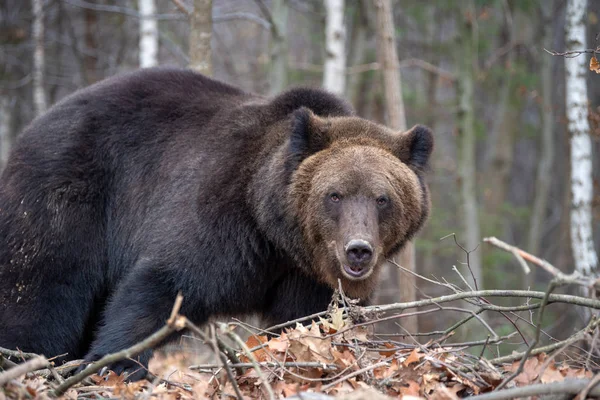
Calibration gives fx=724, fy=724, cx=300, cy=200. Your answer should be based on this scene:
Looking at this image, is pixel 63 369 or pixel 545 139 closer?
pixel 63 369

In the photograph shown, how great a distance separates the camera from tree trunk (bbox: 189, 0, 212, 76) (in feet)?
29.6

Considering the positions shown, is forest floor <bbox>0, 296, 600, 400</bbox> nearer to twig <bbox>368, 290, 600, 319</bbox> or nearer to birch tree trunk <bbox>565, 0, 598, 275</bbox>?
twig <bbox>368, 290, 600, 319</bbox>

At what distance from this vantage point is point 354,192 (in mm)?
5855

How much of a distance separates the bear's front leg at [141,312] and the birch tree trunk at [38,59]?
1132 centimetres

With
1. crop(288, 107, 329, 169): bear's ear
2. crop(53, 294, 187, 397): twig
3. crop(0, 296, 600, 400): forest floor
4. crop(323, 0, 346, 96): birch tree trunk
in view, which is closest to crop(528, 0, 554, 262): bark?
crop(323, 0, 346, 96): birch tree trunk

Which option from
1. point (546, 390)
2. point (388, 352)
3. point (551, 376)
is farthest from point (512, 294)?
point (546, 390)

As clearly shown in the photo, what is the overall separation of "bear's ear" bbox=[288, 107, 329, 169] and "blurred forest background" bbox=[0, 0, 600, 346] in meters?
6.67

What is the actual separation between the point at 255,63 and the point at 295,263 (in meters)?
15.1

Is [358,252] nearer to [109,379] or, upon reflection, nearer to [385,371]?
[385,371]

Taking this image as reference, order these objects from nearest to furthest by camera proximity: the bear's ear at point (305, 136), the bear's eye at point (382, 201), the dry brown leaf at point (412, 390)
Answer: the dry brown leaf at point (412, 390)
the bear's eye at point (382, 201)
the bear's ear at point (305, 136)

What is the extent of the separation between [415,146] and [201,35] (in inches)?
153

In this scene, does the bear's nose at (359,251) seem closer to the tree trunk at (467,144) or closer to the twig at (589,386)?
the twig at (589,386)

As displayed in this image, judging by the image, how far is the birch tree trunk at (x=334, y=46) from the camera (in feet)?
41.8

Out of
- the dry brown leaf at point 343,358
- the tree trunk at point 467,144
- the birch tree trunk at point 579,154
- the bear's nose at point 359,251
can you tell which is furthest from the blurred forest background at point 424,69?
the dry brown leaf at point 343,358
